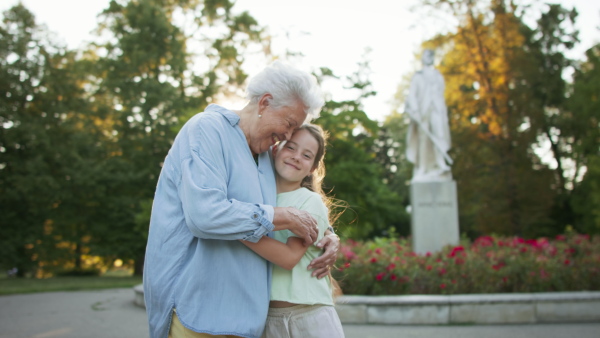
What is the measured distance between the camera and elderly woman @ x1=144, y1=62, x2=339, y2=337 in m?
1.87

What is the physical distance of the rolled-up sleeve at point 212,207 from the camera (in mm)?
1833

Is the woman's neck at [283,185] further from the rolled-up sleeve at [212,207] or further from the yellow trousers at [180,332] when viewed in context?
the yellow trousers at [180,332]

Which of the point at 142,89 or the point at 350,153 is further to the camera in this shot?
the point at 142,89

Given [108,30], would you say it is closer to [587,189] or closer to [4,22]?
[4,22]

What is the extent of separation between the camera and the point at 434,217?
10703 millimetres

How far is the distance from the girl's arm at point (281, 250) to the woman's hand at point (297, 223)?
0.12 feet

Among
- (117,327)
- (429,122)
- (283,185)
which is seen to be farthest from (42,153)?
(283,185)

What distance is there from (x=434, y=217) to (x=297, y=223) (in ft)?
30.0

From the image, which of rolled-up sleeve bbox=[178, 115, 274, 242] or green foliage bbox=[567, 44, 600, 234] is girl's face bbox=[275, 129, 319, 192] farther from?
green foliage bbox=[567, 44, 600, 234]

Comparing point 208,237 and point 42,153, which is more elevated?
point 42,153

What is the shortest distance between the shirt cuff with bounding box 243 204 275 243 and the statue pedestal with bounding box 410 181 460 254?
9.10 m

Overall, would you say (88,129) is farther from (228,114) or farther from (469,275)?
(228,114)

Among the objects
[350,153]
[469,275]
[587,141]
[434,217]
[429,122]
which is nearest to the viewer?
[469,275]

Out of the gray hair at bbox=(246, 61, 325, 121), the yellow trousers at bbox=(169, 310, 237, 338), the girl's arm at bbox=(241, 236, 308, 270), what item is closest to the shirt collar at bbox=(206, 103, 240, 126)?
the gray hair at bbox=(246, 61, 325, 121)
